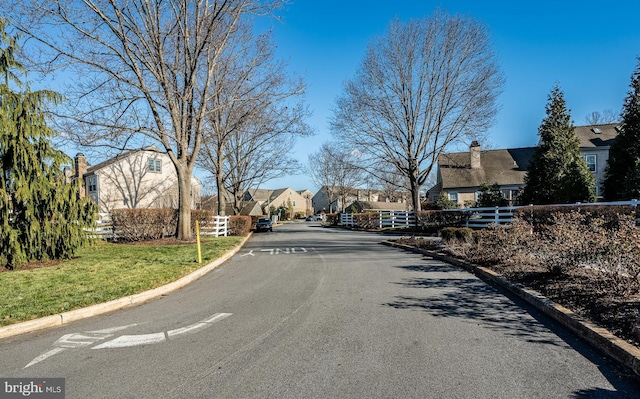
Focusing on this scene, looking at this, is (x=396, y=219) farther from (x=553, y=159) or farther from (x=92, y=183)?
(x=92, y=183)

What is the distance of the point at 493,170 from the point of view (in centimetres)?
4288

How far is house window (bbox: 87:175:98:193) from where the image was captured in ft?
118

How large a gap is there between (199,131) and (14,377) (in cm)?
1500

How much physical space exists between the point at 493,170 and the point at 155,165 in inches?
1451

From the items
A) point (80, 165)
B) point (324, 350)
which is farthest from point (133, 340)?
point (80, 165)

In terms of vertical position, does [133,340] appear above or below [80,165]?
below

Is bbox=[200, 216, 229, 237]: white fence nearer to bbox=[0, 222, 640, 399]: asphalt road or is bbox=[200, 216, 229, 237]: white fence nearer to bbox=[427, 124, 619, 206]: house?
bbox=[0, 222, 640, 399]: asphalt road

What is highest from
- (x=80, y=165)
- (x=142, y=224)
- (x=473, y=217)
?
(x=80, y=165)

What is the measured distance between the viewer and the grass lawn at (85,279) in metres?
6.32

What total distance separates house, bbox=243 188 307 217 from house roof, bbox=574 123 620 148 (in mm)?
68736

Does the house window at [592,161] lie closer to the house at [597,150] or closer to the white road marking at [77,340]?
the house at [597,150]

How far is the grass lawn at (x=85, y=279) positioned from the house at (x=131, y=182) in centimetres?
2505

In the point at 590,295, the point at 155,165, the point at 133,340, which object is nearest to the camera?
the point at 133,340

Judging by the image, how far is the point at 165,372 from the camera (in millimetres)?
3834
